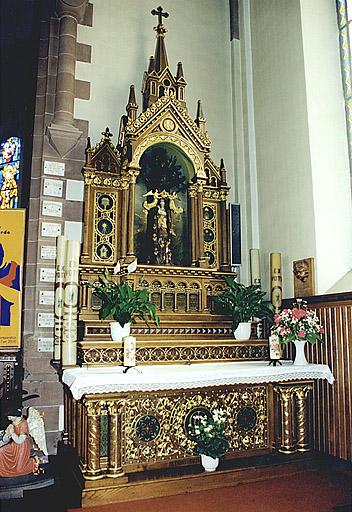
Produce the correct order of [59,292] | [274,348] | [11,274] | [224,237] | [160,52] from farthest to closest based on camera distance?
[160,52], [224,237], [11,274], [59,292], [274,348]

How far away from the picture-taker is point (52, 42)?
22.7ft

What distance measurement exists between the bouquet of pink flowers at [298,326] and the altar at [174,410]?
320 mm

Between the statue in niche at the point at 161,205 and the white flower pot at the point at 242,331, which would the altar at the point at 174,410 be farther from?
the statue in niche at the point at 161,205

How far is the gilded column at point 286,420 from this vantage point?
5090 mm

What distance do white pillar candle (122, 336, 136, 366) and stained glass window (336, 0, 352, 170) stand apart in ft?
12.3

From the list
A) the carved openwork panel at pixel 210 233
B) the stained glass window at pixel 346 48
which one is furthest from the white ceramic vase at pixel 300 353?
the stained glass window at pixel 346 48

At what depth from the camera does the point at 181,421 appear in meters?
4.81

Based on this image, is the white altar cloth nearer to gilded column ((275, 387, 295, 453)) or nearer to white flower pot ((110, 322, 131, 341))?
gilded column ((275, 387, 295, 453))

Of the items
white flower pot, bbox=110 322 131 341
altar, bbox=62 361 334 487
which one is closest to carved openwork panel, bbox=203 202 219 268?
altar, bbox=62 361 334 487

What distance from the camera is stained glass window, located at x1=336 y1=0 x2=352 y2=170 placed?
20.9 feet

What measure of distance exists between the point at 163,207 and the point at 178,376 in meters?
2.80

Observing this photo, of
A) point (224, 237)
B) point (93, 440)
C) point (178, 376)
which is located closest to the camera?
point (93, 440)

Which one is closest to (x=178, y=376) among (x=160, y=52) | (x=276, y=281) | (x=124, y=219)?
(x=276, y=281)

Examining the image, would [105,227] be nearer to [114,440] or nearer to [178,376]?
[178,376]
